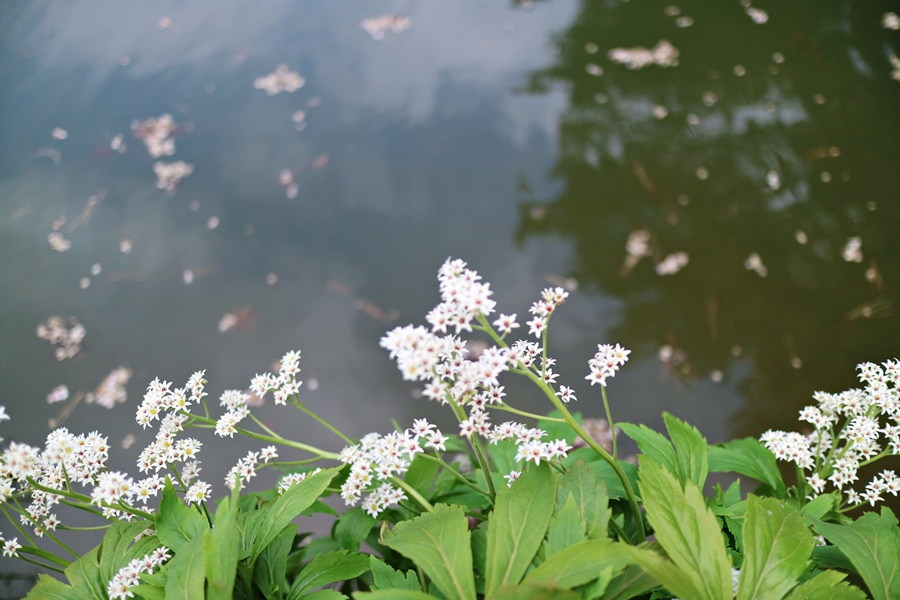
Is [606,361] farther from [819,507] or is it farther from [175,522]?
[175,522]

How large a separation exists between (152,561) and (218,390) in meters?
1.85

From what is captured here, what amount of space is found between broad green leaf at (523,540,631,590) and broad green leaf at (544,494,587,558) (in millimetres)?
58

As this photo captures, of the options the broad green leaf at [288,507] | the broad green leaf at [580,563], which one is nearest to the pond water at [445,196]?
the broad green leaf at [288,507]

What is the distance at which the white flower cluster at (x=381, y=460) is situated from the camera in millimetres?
1146

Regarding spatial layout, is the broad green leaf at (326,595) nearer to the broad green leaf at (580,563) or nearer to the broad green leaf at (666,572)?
the broad green leaf at (580,563)

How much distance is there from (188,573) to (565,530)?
650mm

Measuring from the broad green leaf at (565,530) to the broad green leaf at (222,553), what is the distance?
522 millimetres

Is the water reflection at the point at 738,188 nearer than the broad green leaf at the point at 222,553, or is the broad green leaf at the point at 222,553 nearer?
the broad green leaf at the point at 222,553

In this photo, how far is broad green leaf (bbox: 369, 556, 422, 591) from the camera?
1.16 meters

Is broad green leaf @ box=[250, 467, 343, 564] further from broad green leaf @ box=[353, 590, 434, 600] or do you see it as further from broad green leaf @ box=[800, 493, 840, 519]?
broad green leaf @ box=[800, 493, 840, 519]

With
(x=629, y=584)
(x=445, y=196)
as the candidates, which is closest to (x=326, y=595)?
(x=629, y=584)

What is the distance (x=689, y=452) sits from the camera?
1.49 metres

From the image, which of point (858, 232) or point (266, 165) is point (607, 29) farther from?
point (266, 165)

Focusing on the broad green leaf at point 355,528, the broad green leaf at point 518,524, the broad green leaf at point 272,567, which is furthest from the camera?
the broad green leaf at point 355,528
